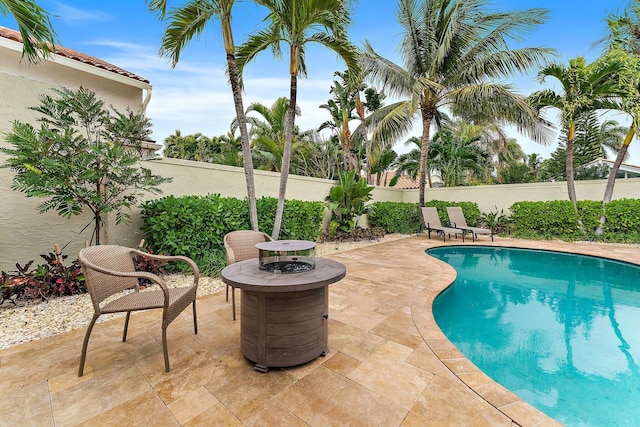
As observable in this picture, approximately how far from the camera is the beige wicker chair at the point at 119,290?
226 centimetres

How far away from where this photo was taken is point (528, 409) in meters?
1.92

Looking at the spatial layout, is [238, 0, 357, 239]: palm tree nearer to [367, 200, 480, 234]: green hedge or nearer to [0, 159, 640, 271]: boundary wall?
[0, 159, 640, 271]: boundary wall

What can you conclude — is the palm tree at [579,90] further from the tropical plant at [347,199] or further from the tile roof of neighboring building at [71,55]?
the tile roof of neighboring building at [71,55]

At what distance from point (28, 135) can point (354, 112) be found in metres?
13.4

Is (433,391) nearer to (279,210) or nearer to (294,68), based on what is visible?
(279,210)

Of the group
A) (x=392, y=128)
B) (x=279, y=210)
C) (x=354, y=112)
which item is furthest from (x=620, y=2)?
(x=279, y=210)

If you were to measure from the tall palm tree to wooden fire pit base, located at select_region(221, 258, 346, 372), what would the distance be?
8642 mm

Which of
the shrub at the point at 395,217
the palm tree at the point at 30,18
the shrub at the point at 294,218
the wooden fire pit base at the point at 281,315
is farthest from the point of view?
the shrub at the point at 395,217

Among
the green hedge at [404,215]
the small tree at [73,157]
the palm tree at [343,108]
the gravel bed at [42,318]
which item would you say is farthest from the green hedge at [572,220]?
the small tree at [73,157]

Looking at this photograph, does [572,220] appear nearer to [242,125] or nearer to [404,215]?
[404,215]

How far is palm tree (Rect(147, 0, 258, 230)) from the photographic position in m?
5.17

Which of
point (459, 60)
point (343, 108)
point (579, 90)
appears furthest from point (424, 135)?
point (579, 90)

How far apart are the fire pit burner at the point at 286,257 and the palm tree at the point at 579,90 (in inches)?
434

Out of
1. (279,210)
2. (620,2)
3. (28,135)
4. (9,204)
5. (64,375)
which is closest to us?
(64,375)
